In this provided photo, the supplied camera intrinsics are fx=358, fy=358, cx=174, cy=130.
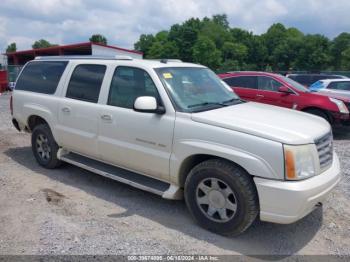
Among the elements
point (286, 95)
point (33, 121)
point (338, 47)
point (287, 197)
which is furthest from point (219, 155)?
point (338, 47)

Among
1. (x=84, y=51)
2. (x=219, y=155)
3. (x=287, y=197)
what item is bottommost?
(x=287, y=197)

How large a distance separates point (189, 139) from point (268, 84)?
6.20 m

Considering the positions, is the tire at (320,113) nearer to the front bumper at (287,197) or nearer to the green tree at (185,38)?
the front bumper at (287,197)

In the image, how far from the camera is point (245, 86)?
984cm

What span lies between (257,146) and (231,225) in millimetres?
915

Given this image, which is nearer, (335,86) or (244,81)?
(244,81)

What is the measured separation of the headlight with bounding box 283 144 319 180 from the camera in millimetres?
3385

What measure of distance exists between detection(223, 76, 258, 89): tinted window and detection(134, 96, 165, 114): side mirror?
606 centimetres

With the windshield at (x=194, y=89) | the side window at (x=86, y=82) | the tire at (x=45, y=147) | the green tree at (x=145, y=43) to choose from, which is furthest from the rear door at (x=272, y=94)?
the green tree at (x=145, y=43)

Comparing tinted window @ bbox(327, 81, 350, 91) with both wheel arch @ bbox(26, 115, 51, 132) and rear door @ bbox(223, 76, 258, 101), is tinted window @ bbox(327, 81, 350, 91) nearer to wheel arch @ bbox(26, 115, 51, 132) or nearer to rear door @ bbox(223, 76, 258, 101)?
rear door @ bbox(223, 76, 258, 101)

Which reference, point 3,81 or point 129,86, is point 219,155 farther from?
point 3,81

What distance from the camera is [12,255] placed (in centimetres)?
347

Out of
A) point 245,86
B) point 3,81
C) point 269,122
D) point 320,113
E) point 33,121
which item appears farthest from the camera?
point 3,81

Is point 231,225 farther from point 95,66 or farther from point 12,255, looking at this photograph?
point 95,66
